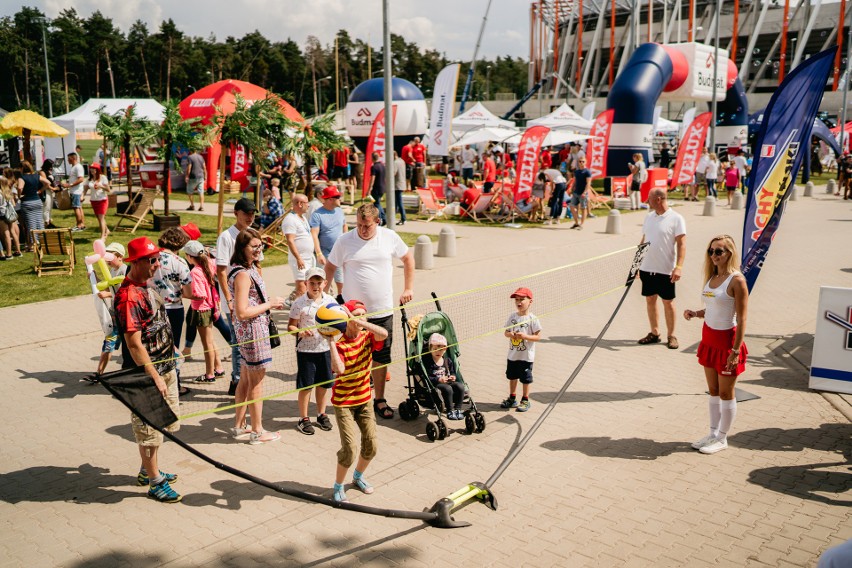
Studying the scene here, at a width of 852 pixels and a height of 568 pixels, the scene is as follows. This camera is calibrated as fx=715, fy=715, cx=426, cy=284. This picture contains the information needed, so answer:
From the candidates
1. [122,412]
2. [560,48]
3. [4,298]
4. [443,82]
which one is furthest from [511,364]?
[560,48]

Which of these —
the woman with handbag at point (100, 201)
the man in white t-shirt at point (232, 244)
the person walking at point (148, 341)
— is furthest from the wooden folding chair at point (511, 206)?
the person walking at point (148, 341)

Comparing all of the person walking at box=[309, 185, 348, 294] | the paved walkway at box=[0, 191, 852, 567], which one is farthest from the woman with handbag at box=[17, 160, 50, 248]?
the person walking at box=[309, 185, 348, 294]

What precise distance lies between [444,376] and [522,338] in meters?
0.84

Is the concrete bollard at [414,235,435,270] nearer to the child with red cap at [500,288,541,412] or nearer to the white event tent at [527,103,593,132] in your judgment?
the child with red cap at [500,288,541,412]

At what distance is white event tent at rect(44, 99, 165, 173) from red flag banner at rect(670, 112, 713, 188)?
19986mm

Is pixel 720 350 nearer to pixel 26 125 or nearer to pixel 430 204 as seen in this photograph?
pixel 430 204

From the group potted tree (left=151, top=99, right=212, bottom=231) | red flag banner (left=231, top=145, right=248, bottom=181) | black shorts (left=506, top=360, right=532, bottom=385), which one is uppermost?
potted tree (left=151, top=99, right=212, bottom=231)

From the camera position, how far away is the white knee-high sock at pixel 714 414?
613 centimetres

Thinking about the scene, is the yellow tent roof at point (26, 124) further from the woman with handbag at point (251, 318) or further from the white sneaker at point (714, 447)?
the white sneaker at point (714, 447)

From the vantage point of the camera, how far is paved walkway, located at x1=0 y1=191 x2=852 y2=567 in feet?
15.4

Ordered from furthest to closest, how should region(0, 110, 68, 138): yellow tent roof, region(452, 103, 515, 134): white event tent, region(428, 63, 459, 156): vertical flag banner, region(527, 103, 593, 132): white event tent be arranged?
region(452, 103, 515, 134): white event tent < region(527, 103, 593, 132): white event tent < region(428, 63, 459, 156): vertical flag banner < region(0, 110, 68, 138): yellow tent roof

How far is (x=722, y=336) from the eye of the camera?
6.04 meters

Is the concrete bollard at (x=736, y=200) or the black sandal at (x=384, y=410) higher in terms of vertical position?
the concrete bollard at (x=736, y=200)

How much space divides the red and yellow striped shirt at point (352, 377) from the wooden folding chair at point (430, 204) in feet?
55.5
